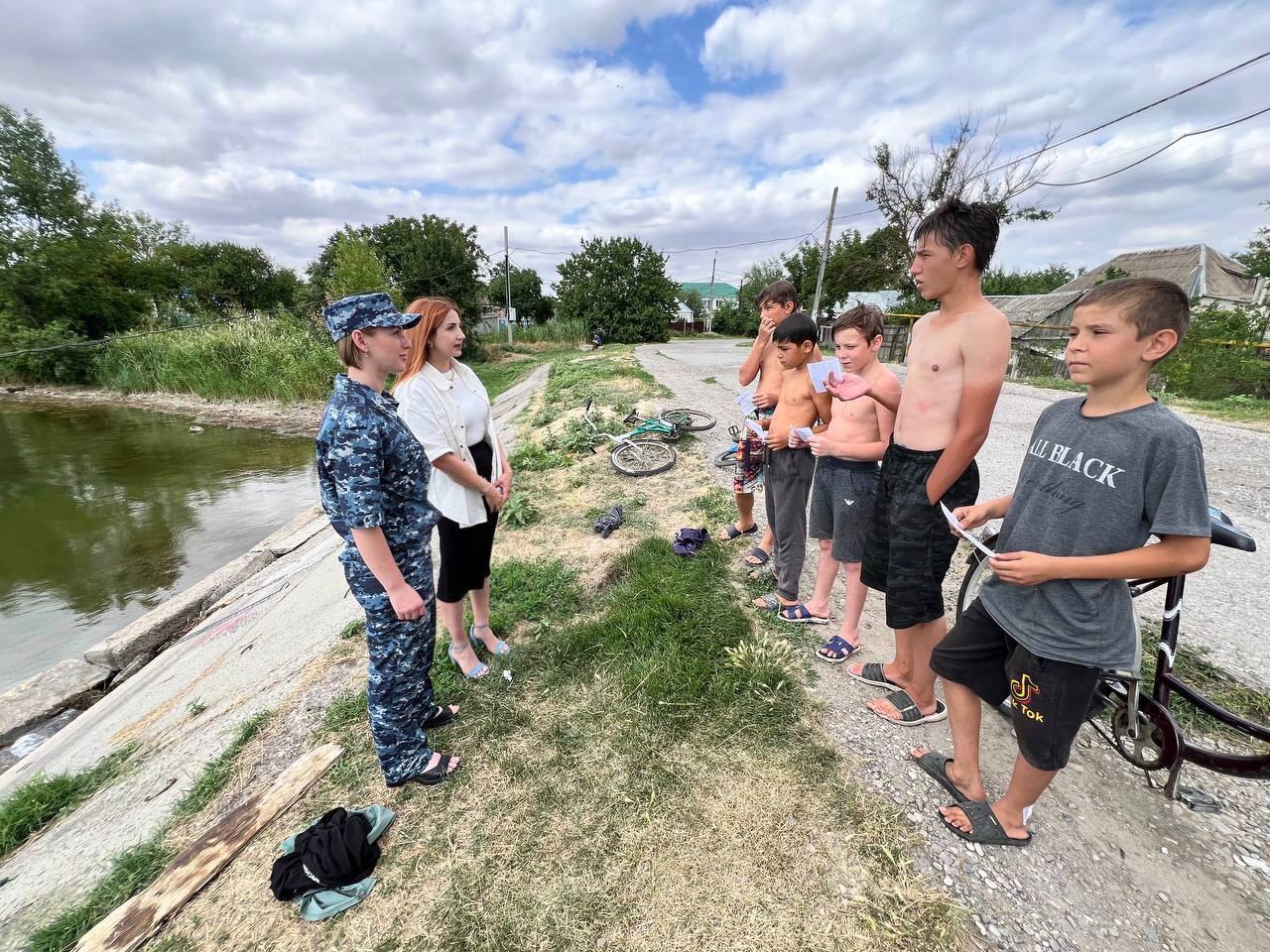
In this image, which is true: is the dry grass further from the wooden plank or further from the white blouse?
the white blouse

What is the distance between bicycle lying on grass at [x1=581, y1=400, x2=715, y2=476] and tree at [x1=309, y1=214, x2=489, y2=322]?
21.4 metres

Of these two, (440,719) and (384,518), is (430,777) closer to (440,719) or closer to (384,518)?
(440,719)

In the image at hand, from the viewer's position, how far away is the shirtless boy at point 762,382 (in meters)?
3.59

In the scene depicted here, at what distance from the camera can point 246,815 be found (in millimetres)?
2281

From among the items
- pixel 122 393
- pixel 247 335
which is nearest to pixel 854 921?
pixel 247 335

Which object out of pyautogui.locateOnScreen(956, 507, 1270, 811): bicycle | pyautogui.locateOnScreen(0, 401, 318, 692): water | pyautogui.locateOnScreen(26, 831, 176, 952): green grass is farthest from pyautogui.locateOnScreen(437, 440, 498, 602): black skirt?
pyautogui.locateOnScreen(0, 401, 318, 692): water

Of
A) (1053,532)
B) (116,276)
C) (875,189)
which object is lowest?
(1053,532)

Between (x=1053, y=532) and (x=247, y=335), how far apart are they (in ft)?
86.0

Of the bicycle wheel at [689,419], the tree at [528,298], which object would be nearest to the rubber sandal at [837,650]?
the bicycle wheel at [689,419]

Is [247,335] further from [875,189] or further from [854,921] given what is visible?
[875,189]

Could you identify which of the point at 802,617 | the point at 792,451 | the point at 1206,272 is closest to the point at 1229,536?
the point at 792,451

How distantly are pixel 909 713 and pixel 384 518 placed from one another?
273cm

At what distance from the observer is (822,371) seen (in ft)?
9.29

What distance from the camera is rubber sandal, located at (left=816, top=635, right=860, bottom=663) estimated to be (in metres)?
3.00
